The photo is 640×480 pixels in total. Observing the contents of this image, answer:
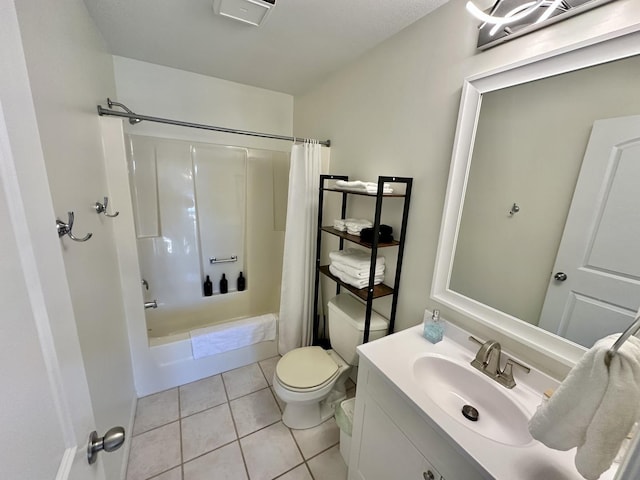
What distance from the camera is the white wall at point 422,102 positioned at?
94 cm

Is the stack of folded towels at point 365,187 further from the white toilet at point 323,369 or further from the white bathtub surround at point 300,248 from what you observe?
the white toilet at point 323,369

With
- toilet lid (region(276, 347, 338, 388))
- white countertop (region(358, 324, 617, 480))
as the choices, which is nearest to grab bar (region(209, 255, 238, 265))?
toilet lid (region(276, 347, 338, 388))

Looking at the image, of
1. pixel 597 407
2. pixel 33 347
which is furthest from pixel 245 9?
pixel 597 407

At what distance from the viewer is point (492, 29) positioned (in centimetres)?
99

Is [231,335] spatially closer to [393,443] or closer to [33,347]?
[393,443]

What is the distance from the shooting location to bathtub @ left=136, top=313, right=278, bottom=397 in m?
1.78

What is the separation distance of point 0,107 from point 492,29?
4.68 ft

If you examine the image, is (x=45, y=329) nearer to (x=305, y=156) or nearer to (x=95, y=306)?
(x=95, y=306)

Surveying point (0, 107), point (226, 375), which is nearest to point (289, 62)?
point (0, 107)

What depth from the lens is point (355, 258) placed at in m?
1.55

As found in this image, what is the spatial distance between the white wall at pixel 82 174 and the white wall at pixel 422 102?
4.43ft

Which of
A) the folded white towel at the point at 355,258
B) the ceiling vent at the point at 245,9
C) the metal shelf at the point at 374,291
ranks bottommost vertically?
the metal shelf at the point at 374,291

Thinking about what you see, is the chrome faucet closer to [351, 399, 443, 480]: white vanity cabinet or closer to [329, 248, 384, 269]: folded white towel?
[351, 399, 443, 480]: white vanity cabinet

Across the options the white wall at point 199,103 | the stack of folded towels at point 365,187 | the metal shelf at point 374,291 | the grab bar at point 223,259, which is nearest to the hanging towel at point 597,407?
the metal shelf at point 374,291
